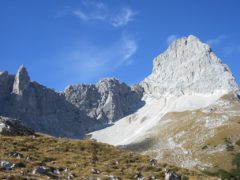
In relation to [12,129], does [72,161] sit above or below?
below

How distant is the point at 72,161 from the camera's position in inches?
1519

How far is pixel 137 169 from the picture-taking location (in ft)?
135

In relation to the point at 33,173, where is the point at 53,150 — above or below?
above

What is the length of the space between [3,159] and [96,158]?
12013 mm

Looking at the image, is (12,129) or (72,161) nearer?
(72,161)

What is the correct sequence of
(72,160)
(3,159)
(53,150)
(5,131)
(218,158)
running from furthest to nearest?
(218,158)
(5,131)
(53,150)
(72,160)
(3,159)

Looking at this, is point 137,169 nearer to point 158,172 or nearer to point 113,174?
point 158,172

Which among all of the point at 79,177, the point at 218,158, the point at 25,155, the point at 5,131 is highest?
the point at 218,158

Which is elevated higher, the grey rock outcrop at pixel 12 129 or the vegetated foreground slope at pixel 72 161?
the grey rock outcrop at pixel 12 129

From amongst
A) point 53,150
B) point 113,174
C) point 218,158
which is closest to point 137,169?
point 113,174

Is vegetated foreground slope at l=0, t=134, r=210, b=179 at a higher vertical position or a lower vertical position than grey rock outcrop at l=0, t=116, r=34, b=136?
lower

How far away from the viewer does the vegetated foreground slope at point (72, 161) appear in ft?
109

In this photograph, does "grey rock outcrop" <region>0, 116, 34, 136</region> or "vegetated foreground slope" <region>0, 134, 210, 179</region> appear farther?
"grey rock outcrop" <region>0, 116, 34, 136</region>

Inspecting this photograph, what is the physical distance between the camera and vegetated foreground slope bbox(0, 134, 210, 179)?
33.3m
